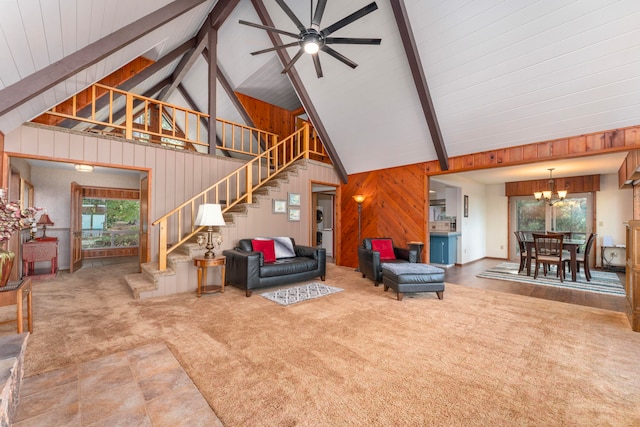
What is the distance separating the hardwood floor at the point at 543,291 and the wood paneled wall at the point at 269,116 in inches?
236

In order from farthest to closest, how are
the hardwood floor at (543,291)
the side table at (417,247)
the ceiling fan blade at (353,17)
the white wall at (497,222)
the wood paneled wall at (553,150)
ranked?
the white wall at (497,222), the side table at (417,247), the hardwood floor at (543,291), the wood paneled wall at (553,150), the ceiling fan blade at (353,17)

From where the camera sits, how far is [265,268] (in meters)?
4.29

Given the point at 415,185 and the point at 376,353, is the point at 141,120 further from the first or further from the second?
the point at 376,353

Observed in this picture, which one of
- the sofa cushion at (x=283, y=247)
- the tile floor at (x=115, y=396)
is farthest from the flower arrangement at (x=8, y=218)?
the sofa cushion at (x=283, y=247)

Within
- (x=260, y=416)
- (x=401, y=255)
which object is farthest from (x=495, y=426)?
(x=401, y=255)

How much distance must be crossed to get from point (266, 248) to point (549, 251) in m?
5.87

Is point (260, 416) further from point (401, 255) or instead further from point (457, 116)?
point (457, 116)

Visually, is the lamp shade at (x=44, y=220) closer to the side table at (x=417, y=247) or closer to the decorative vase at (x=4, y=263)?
the decorative vase at (x=4, y=263)

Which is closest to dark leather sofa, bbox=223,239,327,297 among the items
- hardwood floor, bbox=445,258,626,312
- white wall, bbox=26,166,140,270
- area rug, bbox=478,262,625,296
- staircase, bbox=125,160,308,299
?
staircase, bbox=125,160,308,299

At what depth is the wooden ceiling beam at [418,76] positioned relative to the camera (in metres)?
3.61

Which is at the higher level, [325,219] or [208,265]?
[325,219]

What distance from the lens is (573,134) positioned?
3.89 meters

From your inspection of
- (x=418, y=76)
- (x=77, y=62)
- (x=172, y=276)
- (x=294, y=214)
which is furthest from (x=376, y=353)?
(x=77, y=62)

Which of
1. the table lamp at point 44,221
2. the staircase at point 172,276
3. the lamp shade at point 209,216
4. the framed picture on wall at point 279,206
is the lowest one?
the staircase at point 172,276
